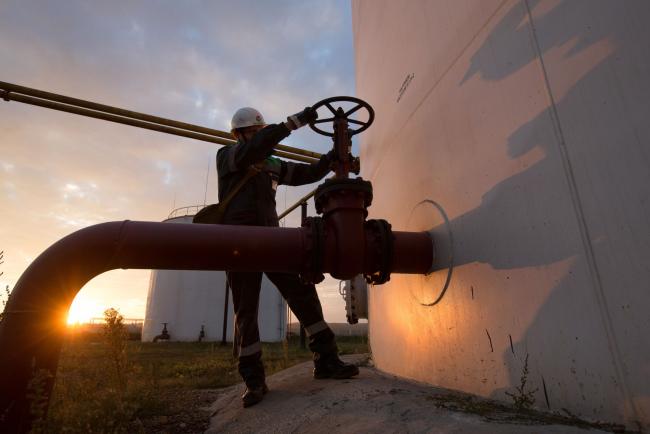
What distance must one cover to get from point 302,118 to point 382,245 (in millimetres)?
819

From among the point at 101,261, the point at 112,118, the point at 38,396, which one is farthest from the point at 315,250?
the point at 112,118

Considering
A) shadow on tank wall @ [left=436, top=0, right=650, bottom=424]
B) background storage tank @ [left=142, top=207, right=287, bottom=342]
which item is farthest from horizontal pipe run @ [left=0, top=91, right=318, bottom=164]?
background storage tank @ [left=142, top=207, right=287, bottom=342]

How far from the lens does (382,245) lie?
71.7 inches

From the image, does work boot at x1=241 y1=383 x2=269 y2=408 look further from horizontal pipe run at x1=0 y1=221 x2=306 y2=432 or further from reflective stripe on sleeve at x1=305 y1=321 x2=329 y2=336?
horizontal pipe run at x1=0 y1=221 x2=306 y2=432

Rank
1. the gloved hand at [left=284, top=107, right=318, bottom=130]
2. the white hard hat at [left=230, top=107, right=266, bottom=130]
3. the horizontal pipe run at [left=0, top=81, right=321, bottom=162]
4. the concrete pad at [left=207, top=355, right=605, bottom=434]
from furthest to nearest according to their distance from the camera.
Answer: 1. the horizontal pipe run at [left=0, top=81, right=321, bottom=162]
2. the white hard hat at [left=230, top=107, right=266, bottom=130]
3. the gloved hand at [left=284, top=107, right=318, bottom=130]
4. the concrete pad at [left=207, top=355, right=605, bottom=434]

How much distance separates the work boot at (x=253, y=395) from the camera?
1.98 m

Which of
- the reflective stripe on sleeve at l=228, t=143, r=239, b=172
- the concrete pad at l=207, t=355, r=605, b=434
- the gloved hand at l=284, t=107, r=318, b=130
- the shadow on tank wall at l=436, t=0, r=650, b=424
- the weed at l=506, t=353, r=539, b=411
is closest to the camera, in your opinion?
the shadow on tank wall at l=436, t=0, r=650, b=424

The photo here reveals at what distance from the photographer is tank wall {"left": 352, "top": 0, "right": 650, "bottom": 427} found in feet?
3.06

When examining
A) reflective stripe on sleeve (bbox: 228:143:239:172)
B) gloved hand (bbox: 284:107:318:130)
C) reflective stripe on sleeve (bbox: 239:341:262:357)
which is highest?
gloved hand (bbox: 284:107:318:130)

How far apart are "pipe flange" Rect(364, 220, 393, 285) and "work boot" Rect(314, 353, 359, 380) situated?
2.11 ft

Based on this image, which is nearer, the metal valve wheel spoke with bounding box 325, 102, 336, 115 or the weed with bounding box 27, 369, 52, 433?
the weed with bounding box 27, 369, 52, 433

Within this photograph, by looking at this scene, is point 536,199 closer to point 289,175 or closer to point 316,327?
point 316,327

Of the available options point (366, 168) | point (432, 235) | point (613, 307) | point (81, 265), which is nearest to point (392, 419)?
point (613, 307)

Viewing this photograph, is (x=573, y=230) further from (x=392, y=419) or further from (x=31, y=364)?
(x=31, y=364)
